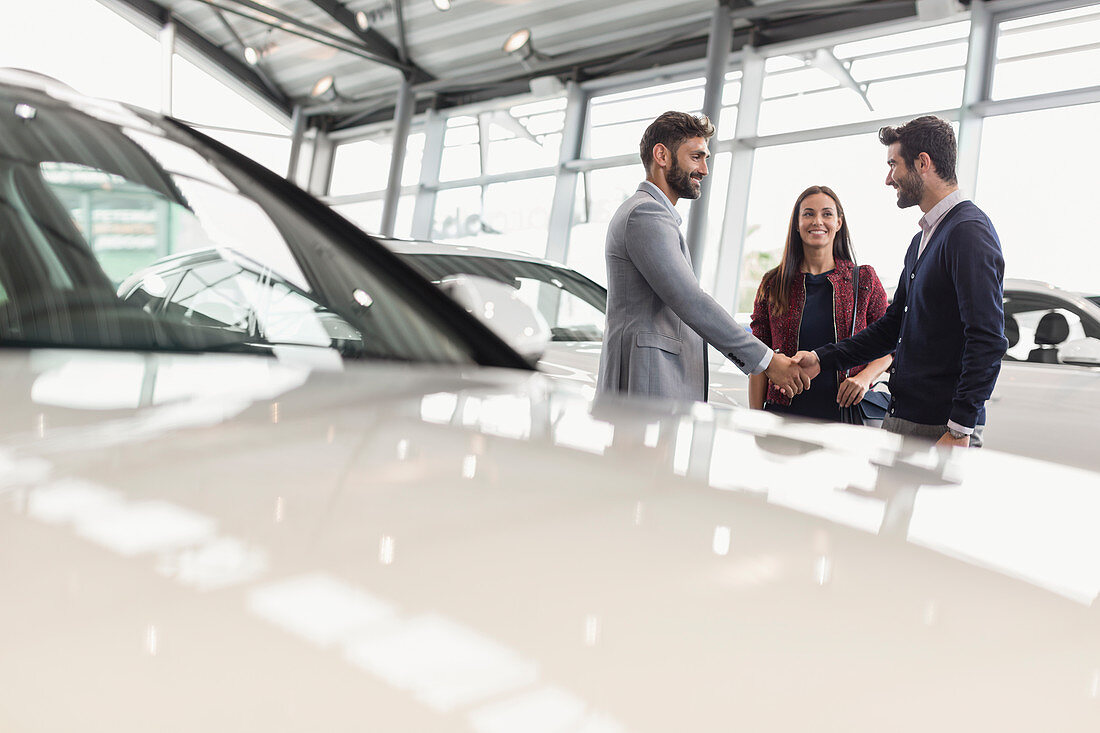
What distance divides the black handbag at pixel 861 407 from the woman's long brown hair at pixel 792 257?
0.24 ft

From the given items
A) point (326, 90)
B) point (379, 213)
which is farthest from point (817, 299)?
point (379, 213)

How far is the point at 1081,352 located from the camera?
3.44 m

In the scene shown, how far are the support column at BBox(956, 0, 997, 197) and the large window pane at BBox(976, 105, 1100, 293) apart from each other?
0.08 meters

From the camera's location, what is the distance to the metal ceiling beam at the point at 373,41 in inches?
368

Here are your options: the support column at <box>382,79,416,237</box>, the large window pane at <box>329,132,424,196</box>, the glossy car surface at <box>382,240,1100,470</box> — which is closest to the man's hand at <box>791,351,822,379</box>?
the glossy car surface at <box>382,240,1100,470</box>

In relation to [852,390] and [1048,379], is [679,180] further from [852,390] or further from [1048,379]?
[1048,379]

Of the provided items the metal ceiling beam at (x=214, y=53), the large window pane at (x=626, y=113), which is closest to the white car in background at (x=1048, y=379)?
the large window pane at (x=626, y=113)

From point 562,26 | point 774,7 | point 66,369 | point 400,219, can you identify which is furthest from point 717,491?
point 400,219

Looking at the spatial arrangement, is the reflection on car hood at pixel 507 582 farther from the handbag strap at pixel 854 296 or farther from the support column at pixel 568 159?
the support column at pixel 568 159

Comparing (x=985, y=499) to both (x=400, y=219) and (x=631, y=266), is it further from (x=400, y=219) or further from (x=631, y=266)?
(x=400, y=219)

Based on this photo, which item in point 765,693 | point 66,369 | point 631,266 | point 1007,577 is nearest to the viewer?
point 765,693

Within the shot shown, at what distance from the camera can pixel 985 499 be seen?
1.97ft

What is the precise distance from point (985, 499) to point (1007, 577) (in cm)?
18

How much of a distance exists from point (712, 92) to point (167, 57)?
8.09m
